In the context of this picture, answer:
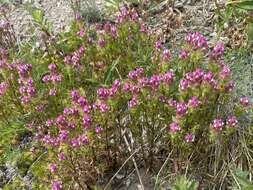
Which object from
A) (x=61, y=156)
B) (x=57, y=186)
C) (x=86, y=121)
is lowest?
(x=57, y=186)

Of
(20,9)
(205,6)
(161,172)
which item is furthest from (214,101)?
(20,9)

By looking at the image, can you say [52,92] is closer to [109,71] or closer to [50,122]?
[50,122]

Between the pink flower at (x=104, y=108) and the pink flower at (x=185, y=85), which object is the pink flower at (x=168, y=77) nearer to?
the pink flower at (x=185, y=85)

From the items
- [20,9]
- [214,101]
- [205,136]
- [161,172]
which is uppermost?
[20,9]

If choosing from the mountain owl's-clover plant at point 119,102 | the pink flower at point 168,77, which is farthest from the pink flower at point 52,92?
the pink flower at point 168,77

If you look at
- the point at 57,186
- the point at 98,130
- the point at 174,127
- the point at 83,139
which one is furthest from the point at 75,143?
the point at 174,127

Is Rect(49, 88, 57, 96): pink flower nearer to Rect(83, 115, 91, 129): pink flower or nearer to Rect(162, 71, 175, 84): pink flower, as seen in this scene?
Rect(83, 115, 91, 129): pink flower

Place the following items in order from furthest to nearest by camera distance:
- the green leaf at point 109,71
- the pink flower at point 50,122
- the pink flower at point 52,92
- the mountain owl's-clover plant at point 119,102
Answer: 1. the green leaf at point 109,71
2. the pink flower at point 52,92
3. the pink flower at point 50,122
4. the mountain owl's-clover plant at point 119,102

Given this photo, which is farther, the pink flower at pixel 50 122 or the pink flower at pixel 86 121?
the pink flower at pixel 50 122

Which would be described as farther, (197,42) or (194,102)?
(197,42)

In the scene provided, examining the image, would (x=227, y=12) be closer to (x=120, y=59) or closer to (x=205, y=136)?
(x=120, y=59)

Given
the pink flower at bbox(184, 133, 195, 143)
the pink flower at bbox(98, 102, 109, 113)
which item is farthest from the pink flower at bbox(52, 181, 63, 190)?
the pink flower at bbox(184, 133, 195, 143)
